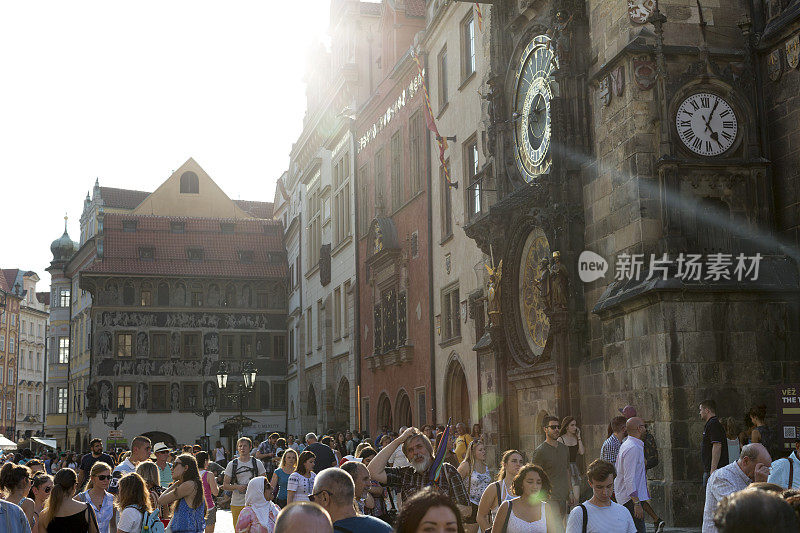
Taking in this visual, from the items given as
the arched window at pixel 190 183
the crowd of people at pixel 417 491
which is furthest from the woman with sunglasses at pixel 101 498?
the arched window at pixel 190 183

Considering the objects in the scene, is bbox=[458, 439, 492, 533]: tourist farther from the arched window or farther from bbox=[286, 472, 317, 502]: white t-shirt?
the arched window

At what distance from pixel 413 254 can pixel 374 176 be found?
5827mm

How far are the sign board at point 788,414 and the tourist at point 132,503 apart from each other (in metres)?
7.38

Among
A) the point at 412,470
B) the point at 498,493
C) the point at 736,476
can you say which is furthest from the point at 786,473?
the point at 412,470

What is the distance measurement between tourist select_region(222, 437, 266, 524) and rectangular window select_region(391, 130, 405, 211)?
19736 millimetres

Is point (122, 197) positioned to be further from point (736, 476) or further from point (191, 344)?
point (736, 476)

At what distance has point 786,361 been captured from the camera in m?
15.0

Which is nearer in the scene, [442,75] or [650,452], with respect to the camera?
[650,452]

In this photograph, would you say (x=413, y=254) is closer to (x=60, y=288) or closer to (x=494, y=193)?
(x=494, y=193)

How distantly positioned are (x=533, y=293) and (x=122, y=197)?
56.1 metres

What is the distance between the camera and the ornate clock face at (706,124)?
51.5 ft

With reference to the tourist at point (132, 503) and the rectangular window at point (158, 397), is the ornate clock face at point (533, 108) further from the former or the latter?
the rectangular window at point (158, 397)

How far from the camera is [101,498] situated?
10742 mm

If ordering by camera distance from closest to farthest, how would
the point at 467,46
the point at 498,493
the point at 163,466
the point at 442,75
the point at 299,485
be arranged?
1. the point at 498,493
2. the point at 299,485
3. the point at 163,466
4. the point at 467,46
5. the point at 442,75
